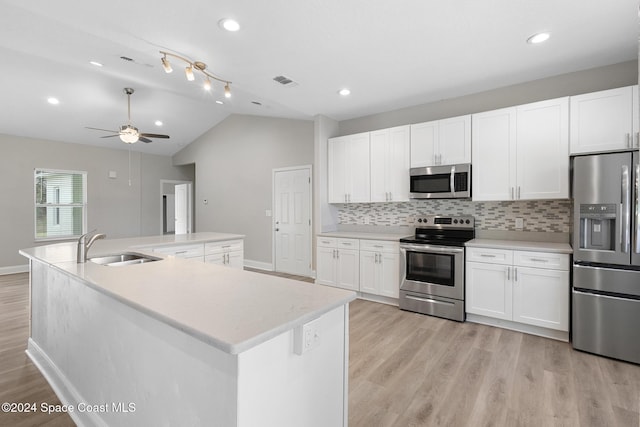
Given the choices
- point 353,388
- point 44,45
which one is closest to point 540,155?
point 353,388

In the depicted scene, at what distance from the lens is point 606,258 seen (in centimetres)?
257

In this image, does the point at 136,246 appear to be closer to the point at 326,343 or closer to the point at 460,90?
the point at 326,343

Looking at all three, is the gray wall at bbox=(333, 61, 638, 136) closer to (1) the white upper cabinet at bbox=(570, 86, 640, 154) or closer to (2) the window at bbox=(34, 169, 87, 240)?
(1) the white upper cabinet at bbox=(570, 86, 640, 154)

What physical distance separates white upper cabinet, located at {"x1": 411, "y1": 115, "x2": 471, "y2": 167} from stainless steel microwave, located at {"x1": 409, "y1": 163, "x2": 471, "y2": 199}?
9 cm

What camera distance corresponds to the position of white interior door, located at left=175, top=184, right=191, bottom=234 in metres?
8.72

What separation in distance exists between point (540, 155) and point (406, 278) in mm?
1921

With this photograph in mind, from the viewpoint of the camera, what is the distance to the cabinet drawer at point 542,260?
2832mm

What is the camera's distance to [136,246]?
121 inches

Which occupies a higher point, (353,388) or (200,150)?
(200,150)

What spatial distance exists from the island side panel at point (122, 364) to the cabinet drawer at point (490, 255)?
301cm

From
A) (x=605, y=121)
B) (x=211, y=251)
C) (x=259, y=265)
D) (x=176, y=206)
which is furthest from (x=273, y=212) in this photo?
(x=605, y=121)

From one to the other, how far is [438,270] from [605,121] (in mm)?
2058

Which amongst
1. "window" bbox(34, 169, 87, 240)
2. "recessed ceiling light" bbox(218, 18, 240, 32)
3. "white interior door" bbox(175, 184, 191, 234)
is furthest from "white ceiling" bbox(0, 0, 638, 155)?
"white interior door" bbox(175, 184, 191, 234)

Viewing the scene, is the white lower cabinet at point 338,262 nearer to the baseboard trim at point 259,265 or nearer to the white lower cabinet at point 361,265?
the white lower cabinet at point 361,265
